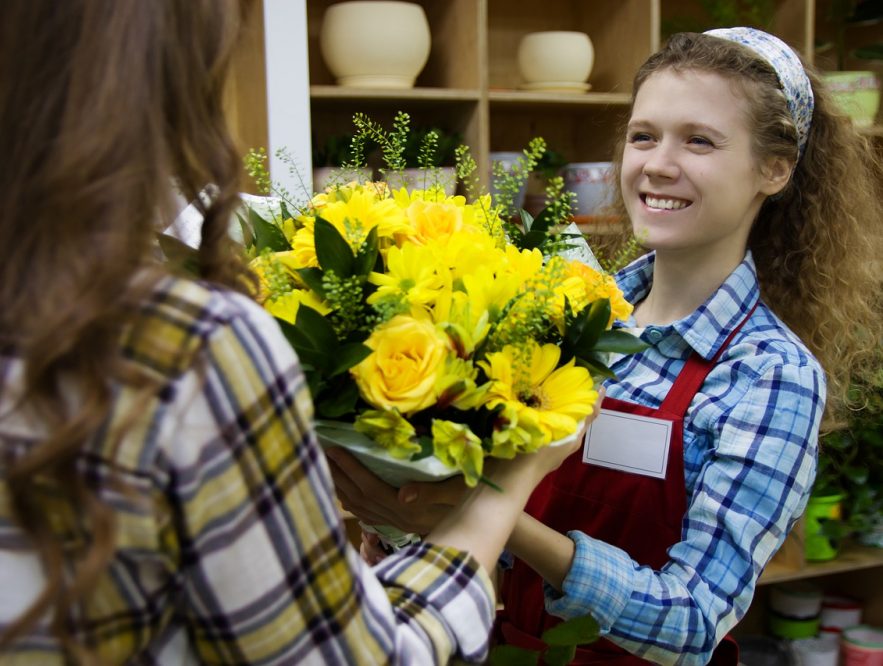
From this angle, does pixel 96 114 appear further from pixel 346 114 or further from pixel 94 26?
pixel 346 114

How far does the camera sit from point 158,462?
0.53 m

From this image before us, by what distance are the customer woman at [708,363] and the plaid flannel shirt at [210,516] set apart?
0.33m

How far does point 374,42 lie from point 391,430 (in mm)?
1507

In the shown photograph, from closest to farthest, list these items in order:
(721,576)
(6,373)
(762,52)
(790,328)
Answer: (6,373) < (721,576) < (762,52) < (790,328)

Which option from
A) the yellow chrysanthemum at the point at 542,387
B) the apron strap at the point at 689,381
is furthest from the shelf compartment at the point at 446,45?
the yellow chrysanthemum at the point at 542,387

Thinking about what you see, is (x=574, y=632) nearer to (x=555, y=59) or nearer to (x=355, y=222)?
(x=355, y=222)

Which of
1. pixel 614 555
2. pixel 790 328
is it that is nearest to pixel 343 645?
pixel 614 555

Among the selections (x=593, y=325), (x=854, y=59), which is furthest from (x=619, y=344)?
(x=854, y=59)

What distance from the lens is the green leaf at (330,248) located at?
33.1 inches

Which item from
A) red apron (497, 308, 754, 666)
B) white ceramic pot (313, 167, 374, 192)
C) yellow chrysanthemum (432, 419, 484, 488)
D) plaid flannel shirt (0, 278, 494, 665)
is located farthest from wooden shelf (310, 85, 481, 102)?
plaid flannel shirt (0, 278, 494, 665)

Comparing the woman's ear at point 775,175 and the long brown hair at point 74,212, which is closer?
the long brown hair at point 74,212

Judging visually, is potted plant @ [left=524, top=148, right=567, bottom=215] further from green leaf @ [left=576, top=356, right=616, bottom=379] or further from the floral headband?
green leaf @ [left=576, top=356, right=616, bottom=379]

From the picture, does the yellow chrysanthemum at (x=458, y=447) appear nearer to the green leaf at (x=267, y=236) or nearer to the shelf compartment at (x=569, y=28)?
the green leaf at (x=267, y=236)

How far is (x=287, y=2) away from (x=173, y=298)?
5.62 feet
